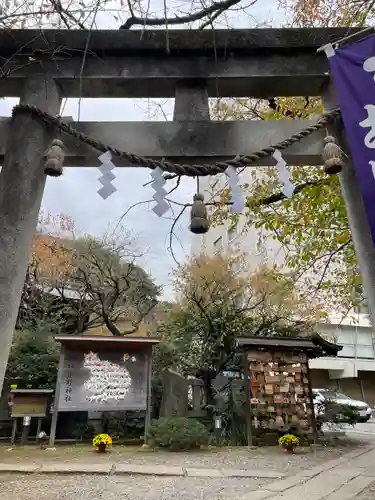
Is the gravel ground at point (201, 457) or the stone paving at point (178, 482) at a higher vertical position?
the gravel ground at point (201, 457)

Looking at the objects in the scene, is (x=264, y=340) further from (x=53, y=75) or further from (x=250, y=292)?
(x=53, y=75)

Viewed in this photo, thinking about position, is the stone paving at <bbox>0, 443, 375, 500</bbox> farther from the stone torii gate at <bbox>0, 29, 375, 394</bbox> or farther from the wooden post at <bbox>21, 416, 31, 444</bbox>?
the stone torii gate at <bbox>0, 29, 375, 394</bbox>

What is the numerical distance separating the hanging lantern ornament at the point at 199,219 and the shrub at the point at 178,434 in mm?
7160

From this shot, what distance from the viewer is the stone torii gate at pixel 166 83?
3.37m

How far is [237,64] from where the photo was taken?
12.0 ft

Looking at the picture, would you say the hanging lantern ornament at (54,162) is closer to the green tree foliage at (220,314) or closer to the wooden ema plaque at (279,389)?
the wooden ema plaque at (279,389)

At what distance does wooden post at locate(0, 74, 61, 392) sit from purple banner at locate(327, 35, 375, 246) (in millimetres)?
2417

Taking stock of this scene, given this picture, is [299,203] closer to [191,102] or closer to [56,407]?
[191,102]

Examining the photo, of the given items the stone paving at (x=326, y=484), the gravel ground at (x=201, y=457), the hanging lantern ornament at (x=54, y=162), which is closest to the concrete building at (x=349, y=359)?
the gravel ground at (x=201, y=457)

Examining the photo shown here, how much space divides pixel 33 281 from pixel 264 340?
877 centimetres

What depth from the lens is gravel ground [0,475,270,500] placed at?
16.9 ft

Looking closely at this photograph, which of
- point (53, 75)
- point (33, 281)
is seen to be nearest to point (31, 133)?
point (53, 75)

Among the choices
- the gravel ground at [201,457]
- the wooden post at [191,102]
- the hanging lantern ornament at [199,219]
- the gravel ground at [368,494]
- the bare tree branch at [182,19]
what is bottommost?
the gravel ground at [368,494]

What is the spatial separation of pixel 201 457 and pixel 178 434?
0.93 m
